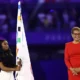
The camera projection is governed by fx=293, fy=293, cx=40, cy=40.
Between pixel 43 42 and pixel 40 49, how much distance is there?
22 centimetres

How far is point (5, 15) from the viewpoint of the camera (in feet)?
22.8

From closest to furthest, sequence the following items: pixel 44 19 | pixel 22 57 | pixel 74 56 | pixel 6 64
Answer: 1. pixel 74 56
2. pixel 6 64
3. pixel 22 57
4. pixel 44 19

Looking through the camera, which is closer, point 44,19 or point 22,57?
point 22,57

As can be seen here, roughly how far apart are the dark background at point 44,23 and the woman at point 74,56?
10.4ft

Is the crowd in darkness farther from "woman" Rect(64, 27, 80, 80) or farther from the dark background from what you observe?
"woman" Rect(64, 27, 80, 80)

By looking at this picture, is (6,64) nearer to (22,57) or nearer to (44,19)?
(22,57)

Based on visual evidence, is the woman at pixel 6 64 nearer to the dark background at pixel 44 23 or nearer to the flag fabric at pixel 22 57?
→ the flag fabric at pixel 22 57

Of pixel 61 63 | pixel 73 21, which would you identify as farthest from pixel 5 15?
pixel 61 63

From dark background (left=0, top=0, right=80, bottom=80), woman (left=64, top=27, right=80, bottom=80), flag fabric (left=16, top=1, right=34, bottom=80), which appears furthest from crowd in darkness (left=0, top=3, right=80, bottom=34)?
woman (left=64, top=27, right=80, bottom=80)

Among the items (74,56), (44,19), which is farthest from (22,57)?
(44,19)

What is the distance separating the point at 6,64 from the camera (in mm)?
3621

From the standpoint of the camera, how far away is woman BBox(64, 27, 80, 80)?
11.3 ft

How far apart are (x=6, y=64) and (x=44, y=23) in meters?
3.51

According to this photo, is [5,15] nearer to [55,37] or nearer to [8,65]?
[55,37]
